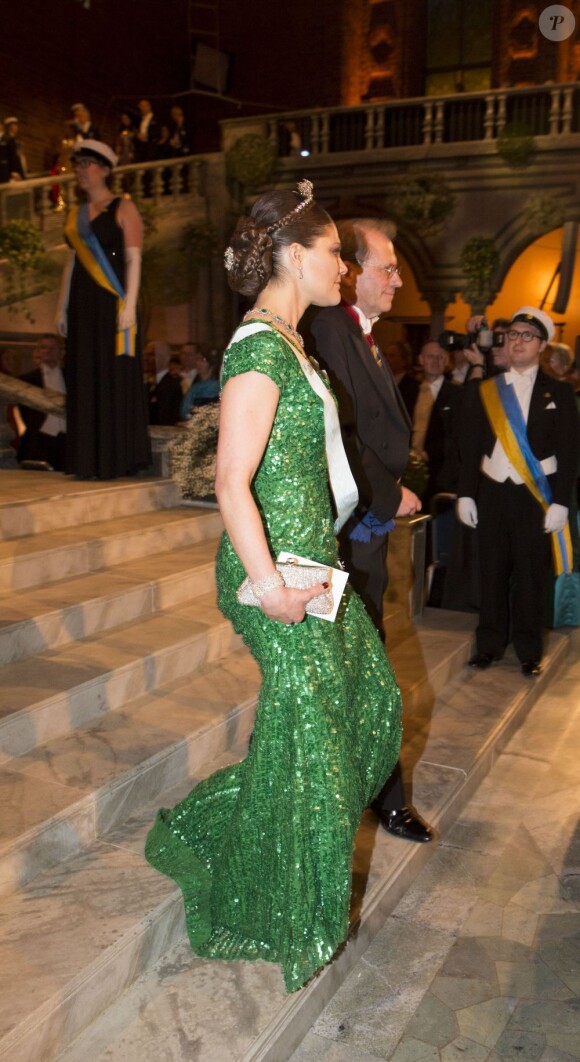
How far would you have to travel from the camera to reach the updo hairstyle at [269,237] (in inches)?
80.2

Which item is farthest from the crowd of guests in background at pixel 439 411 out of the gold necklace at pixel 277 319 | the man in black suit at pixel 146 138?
the man in black suit at pixel 146 138

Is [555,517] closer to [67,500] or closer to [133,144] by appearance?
[67,500]

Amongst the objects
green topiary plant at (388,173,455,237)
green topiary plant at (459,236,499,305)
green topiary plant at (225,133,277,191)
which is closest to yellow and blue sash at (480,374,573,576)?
green topiary plant at (459,236,499,305)

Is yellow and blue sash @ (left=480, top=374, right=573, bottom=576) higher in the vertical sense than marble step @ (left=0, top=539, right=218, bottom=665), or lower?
higher

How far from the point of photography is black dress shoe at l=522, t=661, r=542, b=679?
4.68 m

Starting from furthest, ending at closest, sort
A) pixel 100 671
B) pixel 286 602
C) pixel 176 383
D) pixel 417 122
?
1. pixel 417 122
2. pixel 176 383
3. pixel 100 671
4. pixel 286 602

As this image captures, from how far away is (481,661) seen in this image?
4816 millimetres

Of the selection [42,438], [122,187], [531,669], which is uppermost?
[122,187]

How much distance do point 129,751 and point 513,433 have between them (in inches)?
102

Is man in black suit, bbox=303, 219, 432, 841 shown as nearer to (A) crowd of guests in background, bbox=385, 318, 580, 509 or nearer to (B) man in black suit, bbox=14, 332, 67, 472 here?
(A) crowd of guests in background, bbox=385, 318, 580, 509

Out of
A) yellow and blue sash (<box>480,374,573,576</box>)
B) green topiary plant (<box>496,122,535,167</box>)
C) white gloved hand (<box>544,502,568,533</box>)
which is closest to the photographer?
white gloved hand (<box>544,502,568,533</box>)

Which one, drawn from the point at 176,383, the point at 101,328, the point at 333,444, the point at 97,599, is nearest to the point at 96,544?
the point at 97,599

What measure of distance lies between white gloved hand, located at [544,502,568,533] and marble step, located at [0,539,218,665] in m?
1.65

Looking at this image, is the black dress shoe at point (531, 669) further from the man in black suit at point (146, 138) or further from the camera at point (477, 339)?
the man in black suit at point (146, 138)
